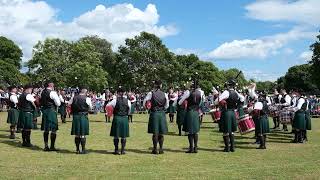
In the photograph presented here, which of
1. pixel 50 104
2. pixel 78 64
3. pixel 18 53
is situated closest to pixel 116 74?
pixel 78 64

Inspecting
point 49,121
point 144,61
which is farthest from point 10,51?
point 49,121

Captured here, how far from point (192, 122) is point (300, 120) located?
4.49 meters

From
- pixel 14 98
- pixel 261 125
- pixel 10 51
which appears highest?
pixel 10 51

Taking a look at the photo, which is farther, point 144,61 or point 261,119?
point 144,61

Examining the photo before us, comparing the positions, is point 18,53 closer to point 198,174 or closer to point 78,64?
point 78,64

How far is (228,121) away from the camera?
1277 centimetres

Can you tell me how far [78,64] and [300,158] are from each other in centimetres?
5183

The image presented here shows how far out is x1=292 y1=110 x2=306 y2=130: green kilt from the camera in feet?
50.7

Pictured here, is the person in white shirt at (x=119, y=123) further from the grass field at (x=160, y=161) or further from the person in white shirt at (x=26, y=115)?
the person in white shirt at (x=26, y=115)

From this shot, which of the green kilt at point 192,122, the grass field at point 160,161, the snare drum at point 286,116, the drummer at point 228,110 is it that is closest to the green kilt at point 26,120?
the grass field at point 160,161

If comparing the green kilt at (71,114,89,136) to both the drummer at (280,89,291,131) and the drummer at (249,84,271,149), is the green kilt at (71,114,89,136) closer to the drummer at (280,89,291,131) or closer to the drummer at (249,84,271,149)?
the drummer at (249,84,271,149)

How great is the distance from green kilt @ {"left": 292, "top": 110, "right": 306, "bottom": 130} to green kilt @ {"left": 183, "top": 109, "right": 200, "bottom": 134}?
13.8ft

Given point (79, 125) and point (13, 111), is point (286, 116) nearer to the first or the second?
point (79, 125)

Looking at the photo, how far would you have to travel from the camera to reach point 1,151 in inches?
481
